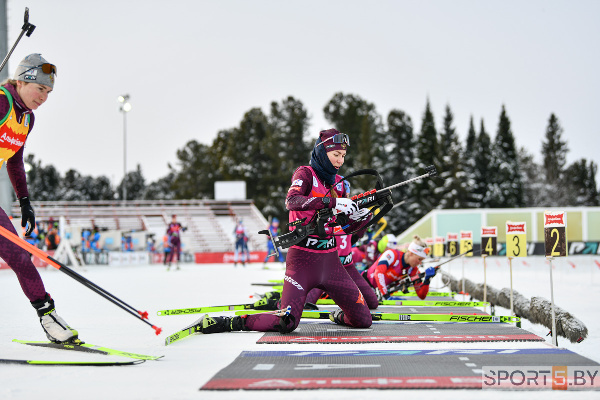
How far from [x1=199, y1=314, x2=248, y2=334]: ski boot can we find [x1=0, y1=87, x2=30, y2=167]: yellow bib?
2.14 metres

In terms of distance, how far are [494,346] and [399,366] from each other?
4.00 feet

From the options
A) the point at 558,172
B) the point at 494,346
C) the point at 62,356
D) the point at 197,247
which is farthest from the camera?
the point at 558,172

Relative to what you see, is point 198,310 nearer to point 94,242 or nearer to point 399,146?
point 94,242

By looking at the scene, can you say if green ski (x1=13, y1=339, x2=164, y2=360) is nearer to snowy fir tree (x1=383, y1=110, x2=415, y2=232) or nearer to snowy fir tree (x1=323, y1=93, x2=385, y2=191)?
snowy fir tree (x1=323, y1=93, x2=385, y2=191)

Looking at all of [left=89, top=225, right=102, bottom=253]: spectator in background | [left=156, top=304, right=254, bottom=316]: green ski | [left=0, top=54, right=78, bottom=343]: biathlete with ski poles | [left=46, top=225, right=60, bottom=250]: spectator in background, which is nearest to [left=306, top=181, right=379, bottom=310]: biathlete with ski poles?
[left=156, top=304, right=254, bottom=316]: green ski

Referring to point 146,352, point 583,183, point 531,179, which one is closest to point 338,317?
point 146,352

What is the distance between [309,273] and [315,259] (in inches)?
5.8

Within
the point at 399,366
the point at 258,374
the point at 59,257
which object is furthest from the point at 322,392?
the point at 59,257

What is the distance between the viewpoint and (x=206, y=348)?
15.0 ft

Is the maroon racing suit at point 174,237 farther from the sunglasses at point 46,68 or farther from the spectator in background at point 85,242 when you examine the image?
the sunglasses at point 46,68

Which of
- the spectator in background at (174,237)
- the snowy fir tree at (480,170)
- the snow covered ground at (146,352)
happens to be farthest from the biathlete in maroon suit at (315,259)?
the snowy fir tree at (480,170)

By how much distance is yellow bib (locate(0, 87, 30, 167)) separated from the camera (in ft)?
14.2

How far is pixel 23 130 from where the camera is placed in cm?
452

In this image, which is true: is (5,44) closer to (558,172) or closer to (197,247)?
(197,247)
